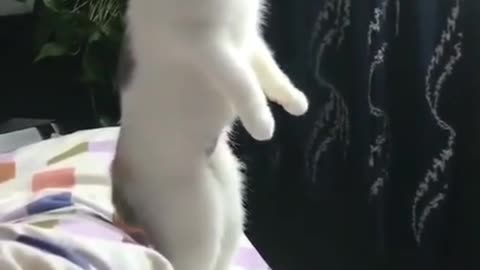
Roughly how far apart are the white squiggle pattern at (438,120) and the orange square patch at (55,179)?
0.75 metres

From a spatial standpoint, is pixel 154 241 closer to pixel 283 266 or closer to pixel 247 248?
pixel 247 248

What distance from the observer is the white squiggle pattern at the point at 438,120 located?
6.04 ft

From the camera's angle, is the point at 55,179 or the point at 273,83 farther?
the point at 55,179

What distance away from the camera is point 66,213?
1356 millimetres

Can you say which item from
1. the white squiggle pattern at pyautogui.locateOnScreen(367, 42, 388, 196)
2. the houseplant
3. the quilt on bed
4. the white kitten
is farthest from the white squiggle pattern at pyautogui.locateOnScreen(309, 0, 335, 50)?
the white kitten

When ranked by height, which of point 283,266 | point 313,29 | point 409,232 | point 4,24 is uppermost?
point 313,29

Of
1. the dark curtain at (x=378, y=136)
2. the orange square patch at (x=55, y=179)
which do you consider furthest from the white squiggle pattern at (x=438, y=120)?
the orange square patch at (x=55, y=179)

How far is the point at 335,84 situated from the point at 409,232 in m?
0.35

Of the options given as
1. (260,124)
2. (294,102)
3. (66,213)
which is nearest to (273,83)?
(294,102)

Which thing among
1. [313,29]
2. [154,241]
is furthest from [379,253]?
[154,241]

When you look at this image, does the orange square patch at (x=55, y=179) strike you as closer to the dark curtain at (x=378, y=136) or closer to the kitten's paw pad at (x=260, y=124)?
the kitten's paw pad at (x=260, y=124)

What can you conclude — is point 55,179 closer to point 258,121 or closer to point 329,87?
point 258,121

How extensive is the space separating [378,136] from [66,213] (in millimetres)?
793

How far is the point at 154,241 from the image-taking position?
1294 mm
